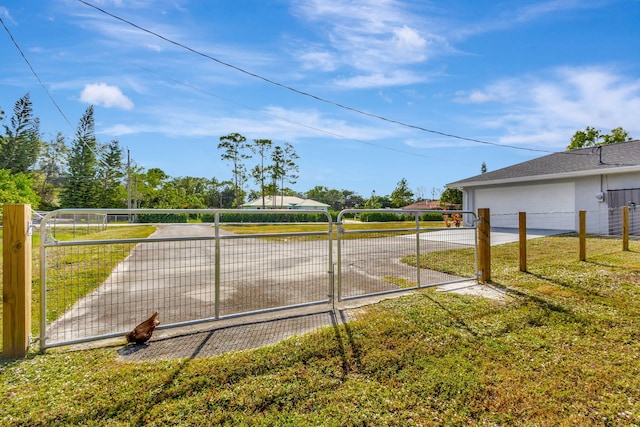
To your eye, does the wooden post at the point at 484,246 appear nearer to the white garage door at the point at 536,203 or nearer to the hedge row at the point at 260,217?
the hedge row at the point at 260,217

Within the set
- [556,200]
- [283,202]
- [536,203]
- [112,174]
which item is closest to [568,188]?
[556,200]

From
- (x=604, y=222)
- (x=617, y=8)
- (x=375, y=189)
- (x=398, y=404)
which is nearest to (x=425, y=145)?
(x=604, y=222)

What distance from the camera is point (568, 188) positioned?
1439 centimetres

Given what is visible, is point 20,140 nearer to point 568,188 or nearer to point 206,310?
point 206,310

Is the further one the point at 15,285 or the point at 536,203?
the point at 536,203

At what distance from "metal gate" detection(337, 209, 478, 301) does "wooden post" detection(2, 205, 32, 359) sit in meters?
3.22

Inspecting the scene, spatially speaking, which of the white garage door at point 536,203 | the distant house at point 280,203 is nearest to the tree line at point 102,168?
the distant house at point 280,203

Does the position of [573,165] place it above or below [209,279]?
above

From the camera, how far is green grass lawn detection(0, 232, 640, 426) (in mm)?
2049

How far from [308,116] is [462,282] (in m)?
10.7

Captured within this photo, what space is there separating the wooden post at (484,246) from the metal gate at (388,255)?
0.37 feet

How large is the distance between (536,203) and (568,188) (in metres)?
1.53

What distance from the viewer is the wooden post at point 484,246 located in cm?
548

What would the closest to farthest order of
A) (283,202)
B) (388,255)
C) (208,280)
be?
1. (208,280)
2. (388,255)
3. (283,202)
